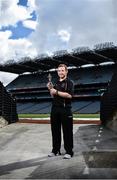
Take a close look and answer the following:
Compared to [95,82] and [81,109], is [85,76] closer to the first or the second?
[95,82]

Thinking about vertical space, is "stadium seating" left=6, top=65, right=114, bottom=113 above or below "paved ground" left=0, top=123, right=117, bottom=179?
below

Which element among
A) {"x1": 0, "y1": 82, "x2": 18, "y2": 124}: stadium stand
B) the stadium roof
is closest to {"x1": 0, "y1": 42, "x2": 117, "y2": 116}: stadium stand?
the stadium roof

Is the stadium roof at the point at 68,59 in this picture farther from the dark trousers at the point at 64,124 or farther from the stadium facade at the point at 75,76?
the dark trousers at the point at 64,124

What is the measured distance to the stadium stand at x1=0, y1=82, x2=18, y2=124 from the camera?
15.9m

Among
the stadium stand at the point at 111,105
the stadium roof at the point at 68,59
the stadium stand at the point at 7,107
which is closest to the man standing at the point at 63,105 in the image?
the stadium stand at the point at 111,105

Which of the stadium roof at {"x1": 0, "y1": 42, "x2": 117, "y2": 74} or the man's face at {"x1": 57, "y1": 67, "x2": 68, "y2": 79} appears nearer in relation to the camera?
the man's face at {"x1": 57, "y1": 67, "x2": 68, "y2": 79}

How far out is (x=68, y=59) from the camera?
67562mm

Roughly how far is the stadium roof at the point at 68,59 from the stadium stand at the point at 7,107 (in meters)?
43.3

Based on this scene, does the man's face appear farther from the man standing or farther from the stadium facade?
the stadium facade

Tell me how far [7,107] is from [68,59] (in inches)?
2016

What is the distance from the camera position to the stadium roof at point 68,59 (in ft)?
202

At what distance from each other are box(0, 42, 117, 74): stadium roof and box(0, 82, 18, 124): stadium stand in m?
43.3

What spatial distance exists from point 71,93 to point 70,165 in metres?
1.26

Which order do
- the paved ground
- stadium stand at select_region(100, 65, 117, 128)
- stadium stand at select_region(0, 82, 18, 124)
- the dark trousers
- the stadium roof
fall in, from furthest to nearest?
the stadium roof < stadium stand at select_region(0, 82, 18, 124) < stadium stand at select_region(100, 65, 117, 128) < the dark trousers < the paved ground
